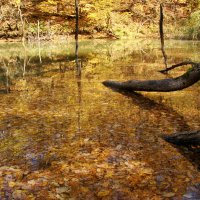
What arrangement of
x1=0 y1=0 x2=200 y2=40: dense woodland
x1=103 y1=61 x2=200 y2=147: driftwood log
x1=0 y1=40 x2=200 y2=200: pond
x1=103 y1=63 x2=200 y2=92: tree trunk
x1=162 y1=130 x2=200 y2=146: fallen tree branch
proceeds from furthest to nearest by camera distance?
x1=0 y1=0 x2=200 y2=40: dense woodland < x1=103 y1=63 x2=200 y2=92: tree trunk < x1=103 y1=61 x2=200 y2=147: driftwood log < x1=162 y1=130 x2=200 y2=146: fallen tree branch < x1=0 y1=40 x2=200 y2=200: pond

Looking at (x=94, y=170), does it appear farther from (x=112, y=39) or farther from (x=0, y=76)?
(x=112, y=39)

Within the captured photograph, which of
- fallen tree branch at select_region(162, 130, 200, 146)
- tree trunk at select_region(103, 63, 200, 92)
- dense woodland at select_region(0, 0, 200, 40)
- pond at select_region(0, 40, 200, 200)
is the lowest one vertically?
pond at select_region(0, 40, 200, 200)

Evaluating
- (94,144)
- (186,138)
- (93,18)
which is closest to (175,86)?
(186,138)

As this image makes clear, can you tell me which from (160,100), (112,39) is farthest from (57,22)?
(160,100)

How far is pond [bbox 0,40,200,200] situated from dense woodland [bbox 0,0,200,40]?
51398 millimetres

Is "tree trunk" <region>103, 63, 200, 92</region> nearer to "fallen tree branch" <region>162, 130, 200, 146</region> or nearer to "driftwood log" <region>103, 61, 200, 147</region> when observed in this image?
"driftwood log" <region>103, 61, 200, 147</region>

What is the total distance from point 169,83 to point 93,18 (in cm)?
6215

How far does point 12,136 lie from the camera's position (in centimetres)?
931

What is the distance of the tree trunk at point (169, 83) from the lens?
39.5 ft

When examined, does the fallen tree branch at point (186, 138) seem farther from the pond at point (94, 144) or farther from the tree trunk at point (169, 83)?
the tree trunk at point (169, 83)

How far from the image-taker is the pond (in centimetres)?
638

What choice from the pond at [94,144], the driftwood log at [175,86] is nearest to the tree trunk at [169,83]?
the driftwood log at [175,86]

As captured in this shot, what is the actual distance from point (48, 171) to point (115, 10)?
2916 inches

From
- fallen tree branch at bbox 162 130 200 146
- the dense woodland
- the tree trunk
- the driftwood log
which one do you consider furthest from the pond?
the dense woodland
